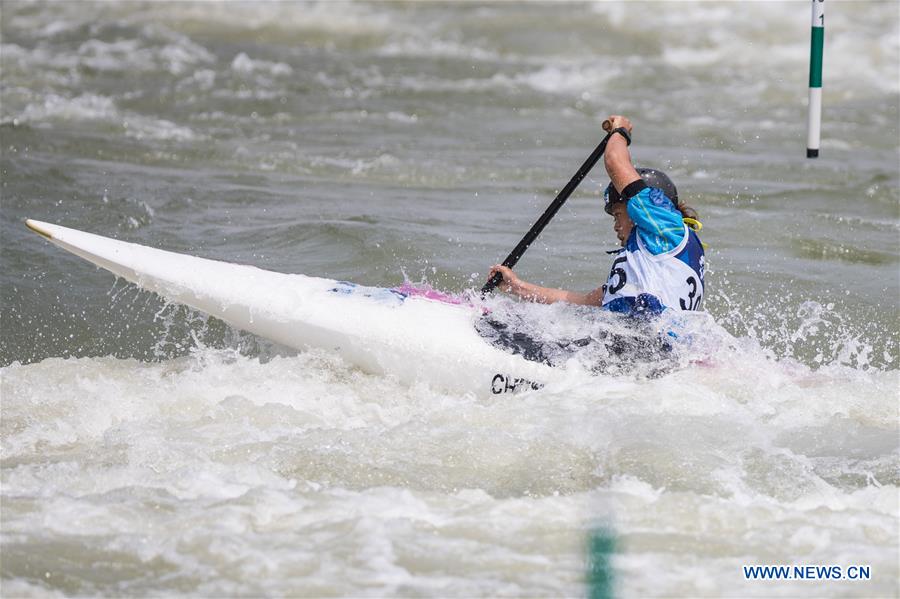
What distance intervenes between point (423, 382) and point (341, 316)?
47 centimetres

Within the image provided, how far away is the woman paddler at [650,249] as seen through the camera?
4.92 metres

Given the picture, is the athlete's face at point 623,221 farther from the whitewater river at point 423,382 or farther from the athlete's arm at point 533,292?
the whitewater river at point 423,382

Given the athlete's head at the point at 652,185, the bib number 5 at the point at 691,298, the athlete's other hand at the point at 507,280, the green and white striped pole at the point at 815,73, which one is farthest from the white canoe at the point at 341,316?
the green and white striped pole at the point at 815,73

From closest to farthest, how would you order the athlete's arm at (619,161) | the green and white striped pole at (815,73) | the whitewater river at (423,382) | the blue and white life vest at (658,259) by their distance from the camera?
1. the whitewater river at (423,382)
2. the blue and white life vest at (658,259)
3. the athlete's arm at (619,161)
4. the green and white striped pole at (815,73)

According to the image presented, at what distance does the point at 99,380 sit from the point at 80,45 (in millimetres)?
10969

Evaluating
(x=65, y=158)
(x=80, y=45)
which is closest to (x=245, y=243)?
(x=65, y=158)

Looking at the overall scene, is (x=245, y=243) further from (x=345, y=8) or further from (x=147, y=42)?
(x=345, y=8)

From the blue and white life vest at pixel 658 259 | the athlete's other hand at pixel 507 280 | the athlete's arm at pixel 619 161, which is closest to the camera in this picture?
the blue and white life vest at pixel 658 259

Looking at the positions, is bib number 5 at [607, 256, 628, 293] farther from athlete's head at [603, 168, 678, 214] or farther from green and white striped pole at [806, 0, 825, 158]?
green and white striped pole at [806, 0, 825, 158]

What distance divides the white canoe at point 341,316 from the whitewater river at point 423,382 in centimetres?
10

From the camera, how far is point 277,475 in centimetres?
426

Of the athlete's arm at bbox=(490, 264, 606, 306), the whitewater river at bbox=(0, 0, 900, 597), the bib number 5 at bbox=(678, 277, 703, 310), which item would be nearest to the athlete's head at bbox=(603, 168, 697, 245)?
the bib number 5 at bbox=(678, 277, 703, 310)

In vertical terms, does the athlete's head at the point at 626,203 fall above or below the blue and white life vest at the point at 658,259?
above

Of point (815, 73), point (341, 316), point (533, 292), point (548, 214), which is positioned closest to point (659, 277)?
point (533, 292)
